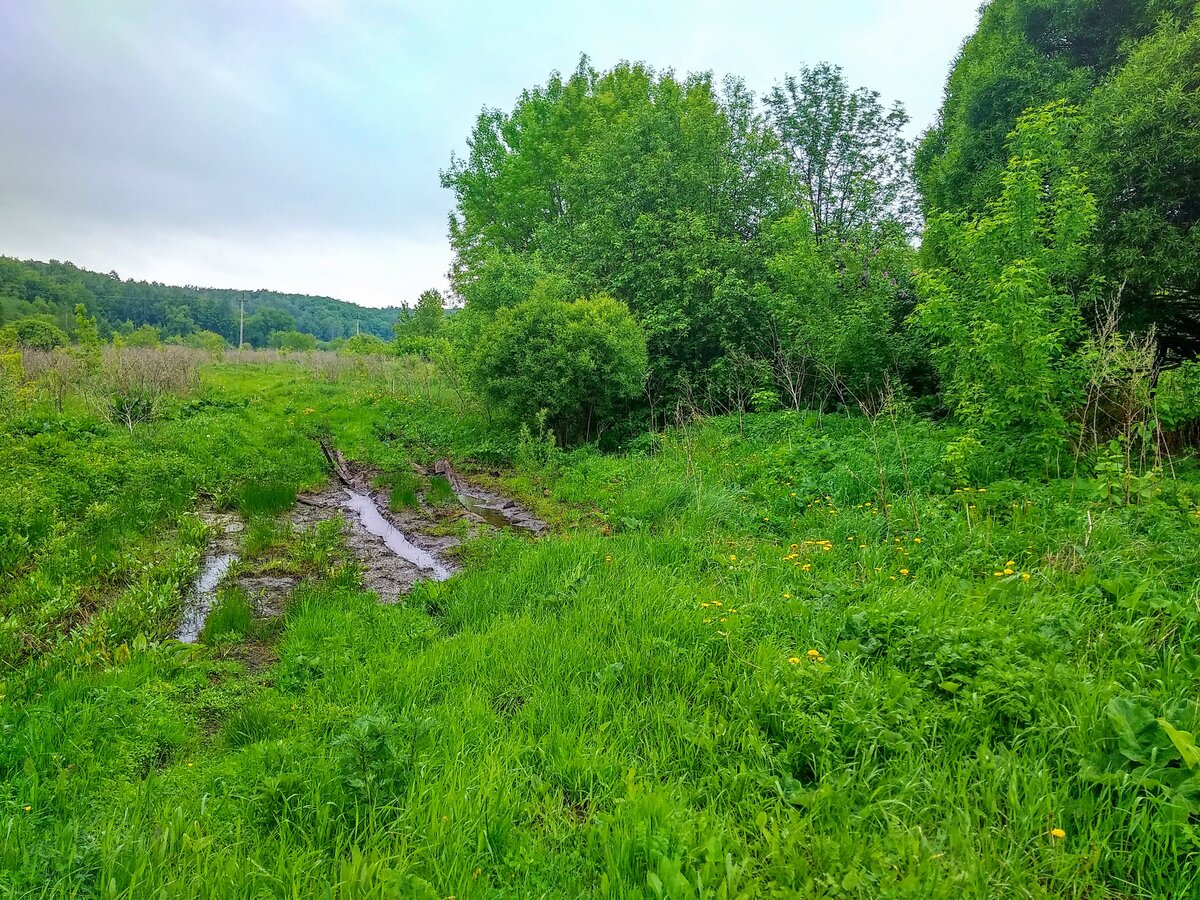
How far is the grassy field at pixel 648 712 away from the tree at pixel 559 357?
533 centimetres

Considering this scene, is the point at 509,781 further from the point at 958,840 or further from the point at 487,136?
the point at 487,136

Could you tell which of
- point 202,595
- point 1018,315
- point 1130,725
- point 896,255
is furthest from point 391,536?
point 896,255

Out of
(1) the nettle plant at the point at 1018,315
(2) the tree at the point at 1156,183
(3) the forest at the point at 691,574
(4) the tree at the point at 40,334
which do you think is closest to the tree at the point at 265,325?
(4) the tree at the point at 40,334

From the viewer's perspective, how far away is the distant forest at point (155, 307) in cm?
5266

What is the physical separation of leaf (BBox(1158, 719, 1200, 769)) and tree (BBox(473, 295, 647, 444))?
9339 mm

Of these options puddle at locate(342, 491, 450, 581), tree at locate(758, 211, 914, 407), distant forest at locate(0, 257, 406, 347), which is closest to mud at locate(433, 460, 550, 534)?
puddle at locate(342, 491, 450, 581)

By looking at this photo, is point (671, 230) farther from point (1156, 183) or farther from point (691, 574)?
point (691, 574)

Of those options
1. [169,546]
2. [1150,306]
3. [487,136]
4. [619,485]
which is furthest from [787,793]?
[487,136]

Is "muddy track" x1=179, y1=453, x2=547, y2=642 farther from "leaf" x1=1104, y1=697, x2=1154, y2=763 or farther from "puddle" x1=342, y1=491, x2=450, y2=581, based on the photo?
"leaf" x1=1104, y1=697, x2=1154, y2=763

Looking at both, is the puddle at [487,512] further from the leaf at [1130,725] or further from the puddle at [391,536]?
the leaf at [1130,725]

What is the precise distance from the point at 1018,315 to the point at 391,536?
8.25 meters

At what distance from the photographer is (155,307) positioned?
7350cm

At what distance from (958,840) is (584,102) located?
2436cm

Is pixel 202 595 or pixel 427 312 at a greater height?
pixel 427 312
